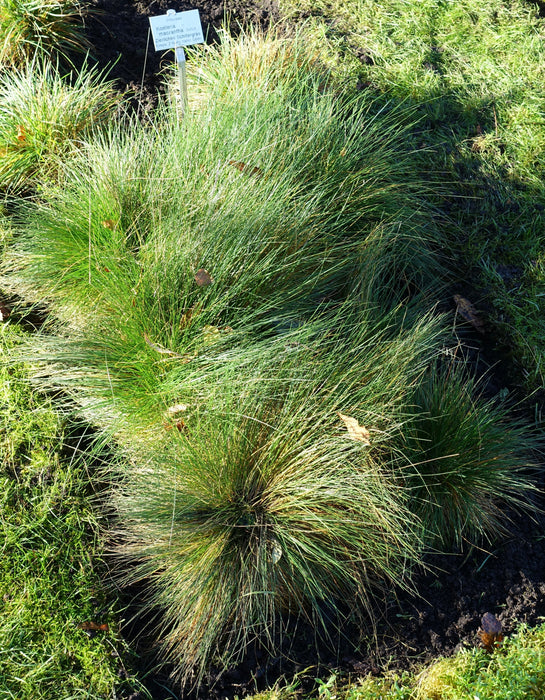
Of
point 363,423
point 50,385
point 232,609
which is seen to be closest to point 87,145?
point 50,385

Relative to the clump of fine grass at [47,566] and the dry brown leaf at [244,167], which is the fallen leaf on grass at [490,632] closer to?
the clump of fine grass at [47,566]

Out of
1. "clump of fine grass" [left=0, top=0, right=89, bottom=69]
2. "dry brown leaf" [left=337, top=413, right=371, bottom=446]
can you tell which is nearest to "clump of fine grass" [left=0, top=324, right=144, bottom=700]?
"dry brown leaf" [left=337, top=413, right=371, bottom=446]

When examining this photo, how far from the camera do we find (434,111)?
432 centimetres

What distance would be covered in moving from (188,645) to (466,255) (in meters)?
2.68

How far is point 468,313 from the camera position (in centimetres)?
358

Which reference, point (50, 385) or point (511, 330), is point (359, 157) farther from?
point (50, 385)

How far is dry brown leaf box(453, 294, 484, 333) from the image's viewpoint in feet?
11.7

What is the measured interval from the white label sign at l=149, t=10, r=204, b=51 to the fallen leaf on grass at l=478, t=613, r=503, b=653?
10.1ft

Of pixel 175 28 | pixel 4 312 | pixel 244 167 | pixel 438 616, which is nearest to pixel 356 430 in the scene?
pixel 438 616

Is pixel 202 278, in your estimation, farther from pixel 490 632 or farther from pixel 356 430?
pixel 490 632

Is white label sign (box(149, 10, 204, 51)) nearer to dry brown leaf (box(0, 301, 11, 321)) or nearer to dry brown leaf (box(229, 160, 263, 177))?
dry brown leaf (box(229, 160, 263, 177))

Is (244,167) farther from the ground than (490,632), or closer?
farther from the ground

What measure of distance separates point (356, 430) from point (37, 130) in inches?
105

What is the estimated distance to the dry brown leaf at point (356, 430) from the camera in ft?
8.07
